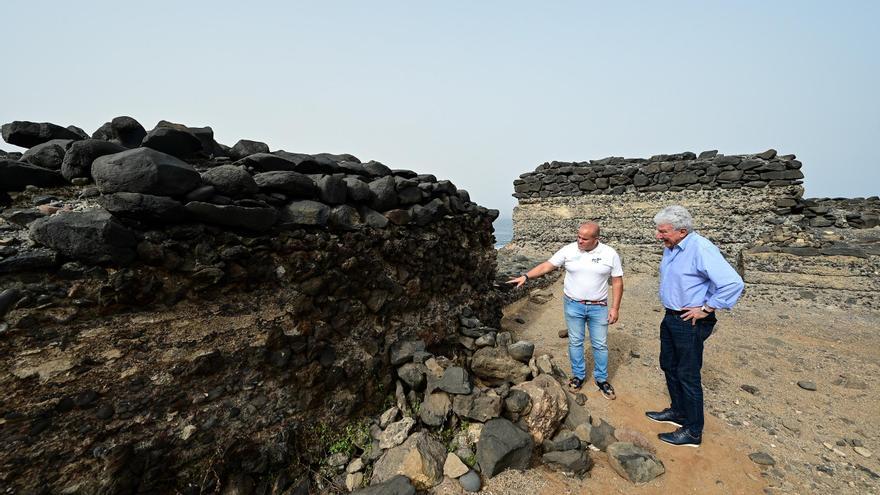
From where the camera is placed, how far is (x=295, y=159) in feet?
10.3

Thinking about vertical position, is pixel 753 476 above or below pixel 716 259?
below

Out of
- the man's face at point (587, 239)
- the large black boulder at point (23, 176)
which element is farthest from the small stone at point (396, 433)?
the large black boulder at point (23, 176)

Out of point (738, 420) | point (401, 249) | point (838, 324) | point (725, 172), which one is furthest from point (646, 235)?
point (401, 249)

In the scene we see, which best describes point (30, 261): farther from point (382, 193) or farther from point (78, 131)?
point (382, 193)

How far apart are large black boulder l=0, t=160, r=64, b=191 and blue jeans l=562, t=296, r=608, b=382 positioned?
4643mm

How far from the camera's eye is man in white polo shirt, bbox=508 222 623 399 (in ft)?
11.8

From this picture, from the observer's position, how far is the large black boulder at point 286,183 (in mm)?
2664

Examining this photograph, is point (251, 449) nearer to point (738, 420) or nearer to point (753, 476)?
point (753, 476)

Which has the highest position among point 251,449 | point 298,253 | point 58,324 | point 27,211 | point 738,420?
point 27,211

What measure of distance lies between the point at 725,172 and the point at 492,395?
10588mm

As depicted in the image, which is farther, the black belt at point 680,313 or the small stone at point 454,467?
the black belt at point 680,313

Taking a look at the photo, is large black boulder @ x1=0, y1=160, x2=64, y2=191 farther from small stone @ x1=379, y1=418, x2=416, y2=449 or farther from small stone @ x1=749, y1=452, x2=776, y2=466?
small stone @ x1=749, y1=452, x2=776, y2=466

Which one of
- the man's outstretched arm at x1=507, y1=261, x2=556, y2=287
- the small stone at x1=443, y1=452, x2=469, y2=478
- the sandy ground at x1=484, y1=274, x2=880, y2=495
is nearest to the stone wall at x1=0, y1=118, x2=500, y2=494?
the small stone at x1=443, y1=452, x2=469, y2=478

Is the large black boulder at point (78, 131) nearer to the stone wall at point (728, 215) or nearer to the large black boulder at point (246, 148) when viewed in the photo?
the large black boulder at point (246, 148)
